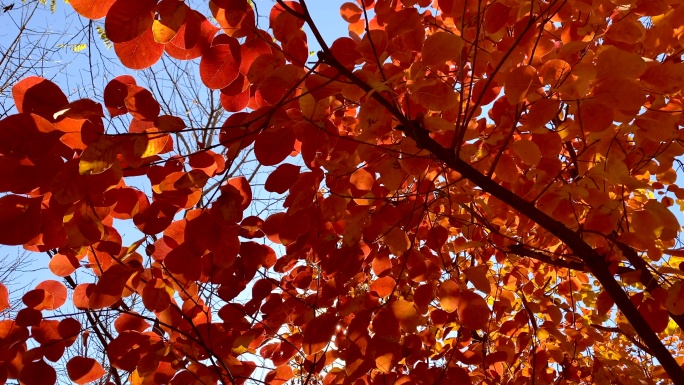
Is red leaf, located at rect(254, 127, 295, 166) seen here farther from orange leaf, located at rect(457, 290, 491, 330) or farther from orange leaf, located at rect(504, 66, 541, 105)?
orange leaf, located at rect(457, 290, 491, 330)

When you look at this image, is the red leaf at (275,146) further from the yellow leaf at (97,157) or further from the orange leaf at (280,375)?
the orange leaf at (280,375)

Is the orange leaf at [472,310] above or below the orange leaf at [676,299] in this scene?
above

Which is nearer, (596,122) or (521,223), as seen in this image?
(596,122)

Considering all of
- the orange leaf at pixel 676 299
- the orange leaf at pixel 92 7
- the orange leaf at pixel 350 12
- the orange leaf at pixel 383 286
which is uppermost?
the orange leaf at pixel 350 12

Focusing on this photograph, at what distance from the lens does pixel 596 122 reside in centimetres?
116

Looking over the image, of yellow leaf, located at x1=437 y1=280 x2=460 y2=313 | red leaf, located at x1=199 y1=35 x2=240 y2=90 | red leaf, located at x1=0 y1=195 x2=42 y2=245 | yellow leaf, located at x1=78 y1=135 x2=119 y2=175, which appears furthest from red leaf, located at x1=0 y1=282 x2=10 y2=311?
yellow leaf, located at x1=437 y1=280 x2=460 y2=313

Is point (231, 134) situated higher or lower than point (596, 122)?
higher

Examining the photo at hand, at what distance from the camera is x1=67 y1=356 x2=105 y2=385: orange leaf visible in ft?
5.24

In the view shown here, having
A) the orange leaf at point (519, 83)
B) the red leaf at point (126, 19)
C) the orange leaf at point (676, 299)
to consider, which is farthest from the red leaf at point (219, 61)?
the orange leaf at point (676, 299)

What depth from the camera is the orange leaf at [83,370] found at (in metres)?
1.60

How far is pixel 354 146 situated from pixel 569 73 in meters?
0.70

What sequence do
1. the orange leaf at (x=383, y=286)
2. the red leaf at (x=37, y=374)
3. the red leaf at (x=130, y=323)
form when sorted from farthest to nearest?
the orange leaf at (x=383, y=286)
the red leaf at (x=130, y=323)
the red leaf at (x=37, y=374)

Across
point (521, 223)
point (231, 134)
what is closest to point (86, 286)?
point (231, 134)

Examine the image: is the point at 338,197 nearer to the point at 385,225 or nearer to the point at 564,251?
the point at 385,225
